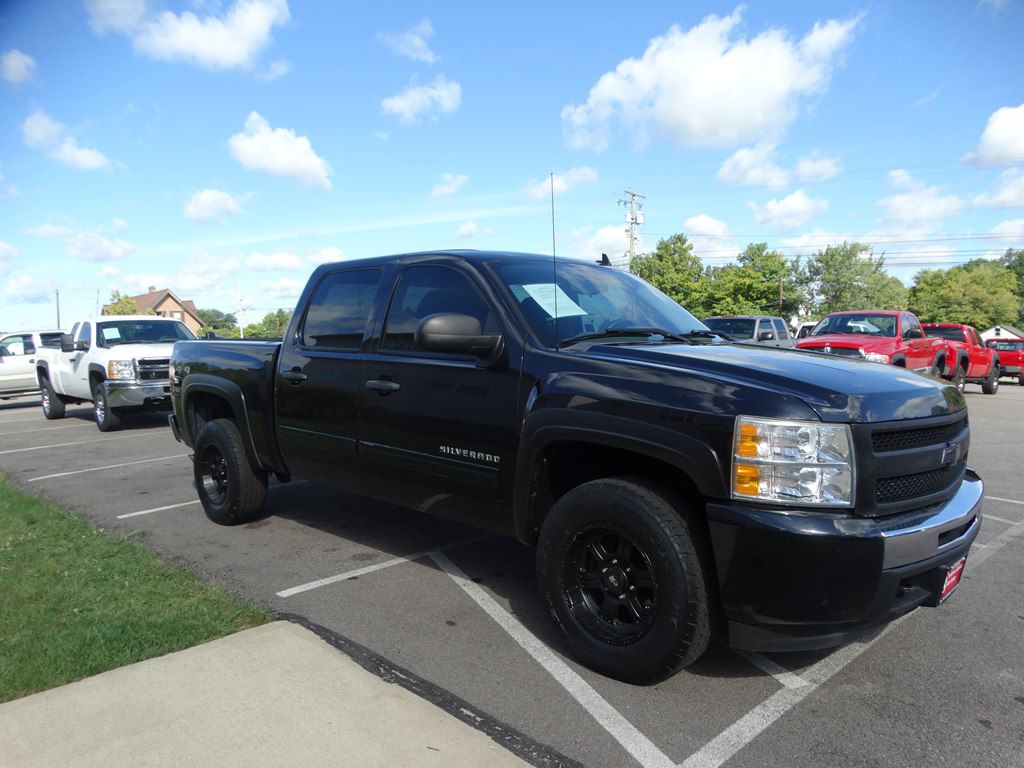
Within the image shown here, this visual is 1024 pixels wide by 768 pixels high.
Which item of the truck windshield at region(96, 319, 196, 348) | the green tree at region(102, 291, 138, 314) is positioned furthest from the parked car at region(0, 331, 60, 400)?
the green tree at region(102, 291, 138, 314)

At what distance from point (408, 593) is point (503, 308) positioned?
5.89 ft

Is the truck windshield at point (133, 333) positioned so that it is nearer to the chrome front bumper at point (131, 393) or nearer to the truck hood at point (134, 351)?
the truck hood at point (134, 351)

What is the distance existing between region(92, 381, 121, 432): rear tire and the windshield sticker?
34.2 ft

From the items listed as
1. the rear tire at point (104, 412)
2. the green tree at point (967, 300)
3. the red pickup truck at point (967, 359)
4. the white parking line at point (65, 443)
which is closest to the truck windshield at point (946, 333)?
the red pickup truck at point (967, 359)

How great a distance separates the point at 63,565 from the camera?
14.7ft

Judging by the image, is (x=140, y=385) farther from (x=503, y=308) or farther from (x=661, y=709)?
(x=661, y=709)

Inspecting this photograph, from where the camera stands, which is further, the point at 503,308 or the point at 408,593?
the point at 408,593

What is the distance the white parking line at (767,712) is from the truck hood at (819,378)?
123 cm

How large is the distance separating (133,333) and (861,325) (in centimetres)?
1379

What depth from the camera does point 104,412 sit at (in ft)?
38.6

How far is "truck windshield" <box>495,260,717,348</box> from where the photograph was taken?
3.57 meters

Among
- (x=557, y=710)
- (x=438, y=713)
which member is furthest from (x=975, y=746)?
(x=438, y=713)

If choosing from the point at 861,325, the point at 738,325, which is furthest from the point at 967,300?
the point at 861,325

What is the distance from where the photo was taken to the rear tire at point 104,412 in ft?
38.2
